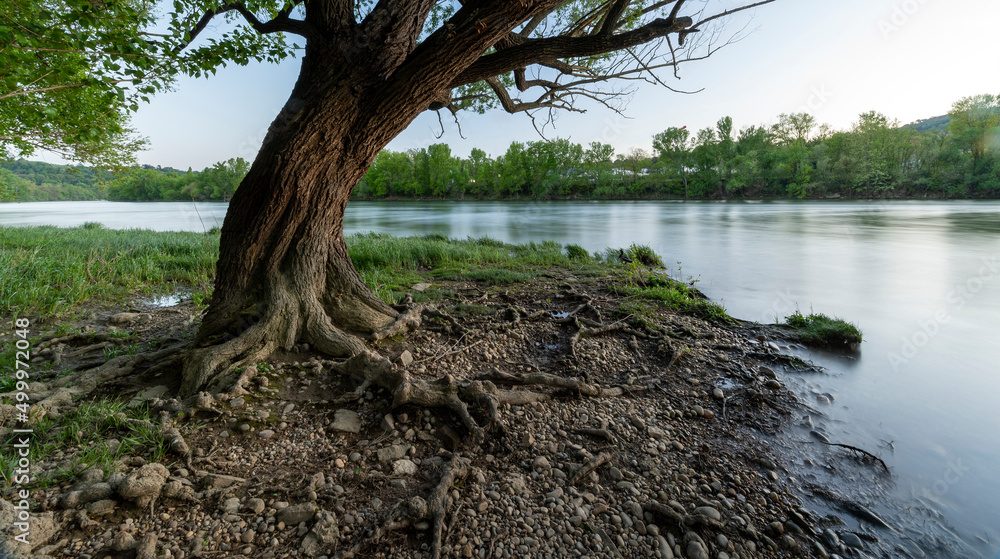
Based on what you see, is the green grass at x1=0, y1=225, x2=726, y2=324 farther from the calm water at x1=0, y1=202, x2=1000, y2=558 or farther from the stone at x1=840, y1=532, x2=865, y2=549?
the stone at x1=840, y1=532, x2=865, y2=549

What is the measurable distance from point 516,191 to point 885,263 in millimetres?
71691

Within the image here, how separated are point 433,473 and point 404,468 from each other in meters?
0.21

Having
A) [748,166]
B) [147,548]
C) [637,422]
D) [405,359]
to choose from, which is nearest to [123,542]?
[147,548]

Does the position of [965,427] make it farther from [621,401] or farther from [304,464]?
[304,464]

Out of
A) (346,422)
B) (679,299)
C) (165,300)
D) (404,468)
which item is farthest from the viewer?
(679,299)

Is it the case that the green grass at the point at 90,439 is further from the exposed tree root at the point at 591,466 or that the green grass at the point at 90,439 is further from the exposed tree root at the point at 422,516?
the exposed tree root at the point at 591,466

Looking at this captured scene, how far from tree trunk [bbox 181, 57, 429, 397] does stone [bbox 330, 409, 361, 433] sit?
2.59ft

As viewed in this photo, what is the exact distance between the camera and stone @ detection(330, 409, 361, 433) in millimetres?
3145

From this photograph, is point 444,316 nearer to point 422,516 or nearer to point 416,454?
point 416,454

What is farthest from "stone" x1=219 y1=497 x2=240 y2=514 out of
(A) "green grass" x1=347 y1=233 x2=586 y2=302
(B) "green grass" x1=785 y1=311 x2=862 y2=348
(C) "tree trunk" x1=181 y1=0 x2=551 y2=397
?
(B) "green grass" x1=785 y1=311 x2=862 y2=348

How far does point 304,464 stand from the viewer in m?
2.75

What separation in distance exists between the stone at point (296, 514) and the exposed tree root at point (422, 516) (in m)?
0.34

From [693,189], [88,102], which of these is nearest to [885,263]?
Result: [88,102]

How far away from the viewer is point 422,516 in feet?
7.71
